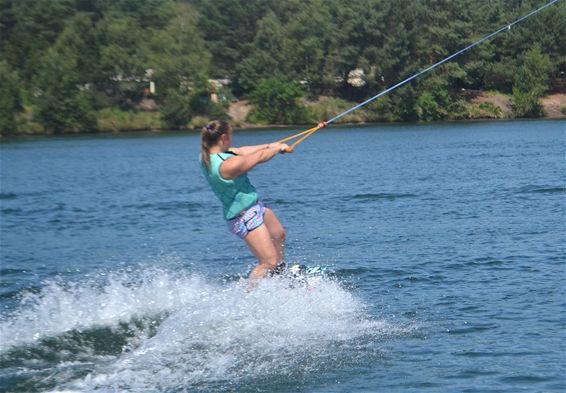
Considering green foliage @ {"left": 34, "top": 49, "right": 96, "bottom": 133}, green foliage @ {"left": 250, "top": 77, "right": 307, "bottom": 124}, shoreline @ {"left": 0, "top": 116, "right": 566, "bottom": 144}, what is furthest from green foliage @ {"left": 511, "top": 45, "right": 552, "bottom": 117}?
green foliage @ {"left": 34, "top": 49, "right": 96, "bottom": 133}

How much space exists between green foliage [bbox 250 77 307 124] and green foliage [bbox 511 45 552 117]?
1606 centimetres

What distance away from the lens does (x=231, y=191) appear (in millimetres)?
9148

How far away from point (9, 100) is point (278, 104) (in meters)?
19.8

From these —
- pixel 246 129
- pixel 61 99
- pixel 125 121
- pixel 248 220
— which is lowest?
pixel 246 129

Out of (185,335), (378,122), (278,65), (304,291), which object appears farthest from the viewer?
(278,65)

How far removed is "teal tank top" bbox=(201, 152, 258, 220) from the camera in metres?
9.02

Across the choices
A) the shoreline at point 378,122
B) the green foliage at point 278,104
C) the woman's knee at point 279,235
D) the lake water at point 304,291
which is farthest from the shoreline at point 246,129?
the woman's knee at point 279,235

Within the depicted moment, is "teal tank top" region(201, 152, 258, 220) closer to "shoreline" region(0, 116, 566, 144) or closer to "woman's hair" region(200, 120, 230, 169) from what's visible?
"woman's hair" region(200, 120, 230, 169)

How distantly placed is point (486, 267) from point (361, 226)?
15.6ft

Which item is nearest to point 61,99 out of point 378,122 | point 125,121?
point 125,121

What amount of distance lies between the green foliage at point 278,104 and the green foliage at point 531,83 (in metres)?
16.1

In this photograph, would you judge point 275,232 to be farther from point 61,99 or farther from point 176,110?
point 176,110

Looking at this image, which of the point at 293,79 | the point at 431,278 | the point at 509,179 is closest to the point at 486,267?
the point at 431,278

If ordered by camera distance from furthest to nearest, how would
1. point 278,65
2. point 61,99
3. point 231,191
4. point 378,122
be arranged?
point 278,65 < point 378,122 < point 61,99 < point 231,191
